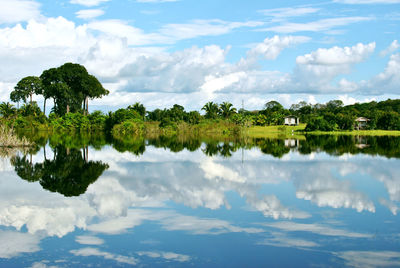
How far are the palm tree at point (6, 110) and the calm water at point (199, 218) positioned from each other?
54897mm

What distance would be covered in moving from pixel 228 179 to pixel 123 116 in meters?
45.4

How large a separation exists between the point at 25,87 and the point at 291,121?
2026 inches

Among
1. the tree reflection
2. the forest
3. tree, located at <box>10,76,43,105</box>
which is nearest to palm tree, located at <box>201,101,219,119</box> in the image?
the forest

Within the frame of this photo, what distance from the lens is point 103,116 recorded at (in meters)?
64.7

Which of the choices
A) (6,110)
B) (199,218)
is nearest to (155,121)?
(6,110)

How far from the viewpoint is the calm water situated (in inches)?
279

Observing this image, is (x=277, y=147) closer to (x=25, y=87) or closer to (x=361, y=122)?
(x=361, y=122)

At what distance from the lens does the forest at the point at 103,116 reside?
59.2m

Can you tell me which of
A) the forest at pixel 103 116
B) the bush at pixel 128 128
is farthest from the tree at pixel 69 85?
the bush at pixel 128 128

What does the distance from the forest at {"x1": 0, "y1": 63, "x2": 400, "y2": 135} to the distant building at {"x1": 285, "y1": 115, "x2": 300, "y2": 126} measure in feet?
12.6

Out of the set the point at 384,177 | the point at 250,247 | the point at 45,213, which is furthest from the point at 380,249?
the point at 384,177


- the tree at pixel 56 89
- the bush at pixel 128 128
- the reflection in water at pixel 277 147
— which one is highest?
the tree at pixel 56 89

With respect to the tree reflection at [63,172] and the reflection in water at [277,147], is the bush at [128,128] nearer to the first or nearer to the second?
the reflection in water at [277,147]

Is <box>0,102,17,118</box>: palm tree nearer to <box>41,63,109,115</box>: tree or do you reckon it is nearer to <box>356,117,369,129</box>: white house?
<box>41,63,109,115</box>: tree
